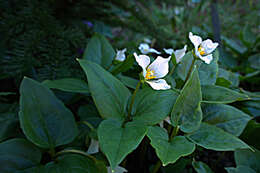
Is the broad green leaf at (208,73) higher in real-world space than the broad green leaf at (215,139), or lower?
higher

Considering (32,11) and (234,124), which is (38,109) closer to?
(32,11)

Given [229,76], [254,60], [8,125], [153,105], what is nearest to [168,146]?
[153,105]

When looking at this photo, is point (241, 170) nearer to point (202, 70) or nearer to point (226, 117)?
point (226, 117)

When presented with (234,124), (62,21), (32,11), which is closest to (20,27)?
(32,11)

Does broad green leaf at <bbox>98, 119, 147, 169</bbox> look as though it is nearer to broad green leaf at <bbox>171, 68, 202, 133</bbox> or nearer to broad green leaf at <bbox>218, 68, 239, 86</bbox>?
broad green leaf at <bbox>171, 68, 202, 133</bbox>

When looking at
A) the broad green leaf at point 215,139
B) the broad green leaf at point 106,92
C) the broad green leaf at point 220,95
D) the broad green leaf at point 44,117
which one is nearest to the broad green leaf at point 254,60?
the broad green leaf at point 220,95

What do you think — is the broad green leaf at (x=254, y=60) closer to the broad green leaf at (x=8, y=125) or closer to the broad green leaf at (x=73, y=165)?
the broad green leaf at (x=73, y=165)
